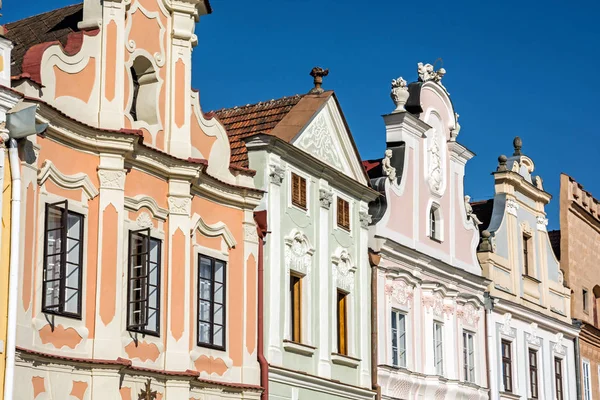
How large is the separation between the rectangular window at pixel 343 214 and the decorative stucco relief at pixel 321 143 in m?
0.87

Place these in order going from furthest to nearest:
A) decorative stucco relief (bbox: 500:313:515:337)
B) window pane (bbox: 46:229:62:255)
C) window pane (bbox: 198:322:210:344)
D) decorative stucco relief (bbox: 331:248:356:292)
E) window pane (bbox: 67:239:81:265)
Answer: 1. decorative stucco relief (bbox: 500:313:515:337)
2. decorative stucco relief (bbox: 331:248:356:292)
3. window pane (bbox: 198:322:210:344)
4. window pane (bbox: 67:239:81:265)
5. window pane (bbox: 46:229:62:255)

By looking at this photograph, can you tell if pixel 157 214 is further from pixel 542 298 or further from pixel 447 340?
pixel 542 298

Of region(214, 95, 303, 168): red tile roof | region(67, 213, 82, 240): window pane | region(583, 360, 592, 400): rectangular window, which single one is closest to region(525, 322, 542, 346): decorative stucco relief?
region(583, 360, 592, 400): rectangular window

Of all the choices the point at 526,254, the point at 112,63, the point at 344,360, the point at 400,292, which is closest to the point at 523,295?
the point at 526,254

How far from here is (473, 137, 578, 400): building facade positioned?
36.3 metres

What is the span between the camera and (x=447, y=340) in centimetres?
3309

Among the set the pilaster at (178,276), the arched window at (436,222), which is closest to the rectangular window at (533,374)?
the arched window at (436,222)

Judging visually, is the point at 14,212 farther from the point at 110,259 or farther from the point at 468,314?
the point at 468,314

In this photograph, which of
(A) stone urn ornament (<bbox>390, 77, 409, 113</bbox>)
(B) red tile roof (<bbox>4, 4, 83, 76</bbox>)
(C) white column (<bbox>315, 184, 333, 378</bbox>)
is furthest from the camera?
(A) stone urn ornament (<bbox>390, 77, 409, 113</bbox>)

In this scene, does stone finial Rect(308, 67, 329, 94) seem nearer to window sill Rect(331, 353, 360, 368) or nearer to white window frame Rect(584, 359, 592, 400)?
window sill Rect(331, 353, 360, 368)

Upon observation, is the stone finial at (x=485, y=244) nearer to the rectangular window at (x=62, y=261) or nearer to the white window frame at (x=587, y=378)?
the white window frame at (x=587, y=378)

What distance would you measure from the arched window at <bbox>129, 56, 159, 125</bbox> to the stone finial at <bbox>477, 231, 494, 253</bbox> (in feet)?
51.4

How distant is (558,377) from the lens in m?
40.0

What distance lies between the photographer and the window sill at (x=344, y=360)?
27.9 m
